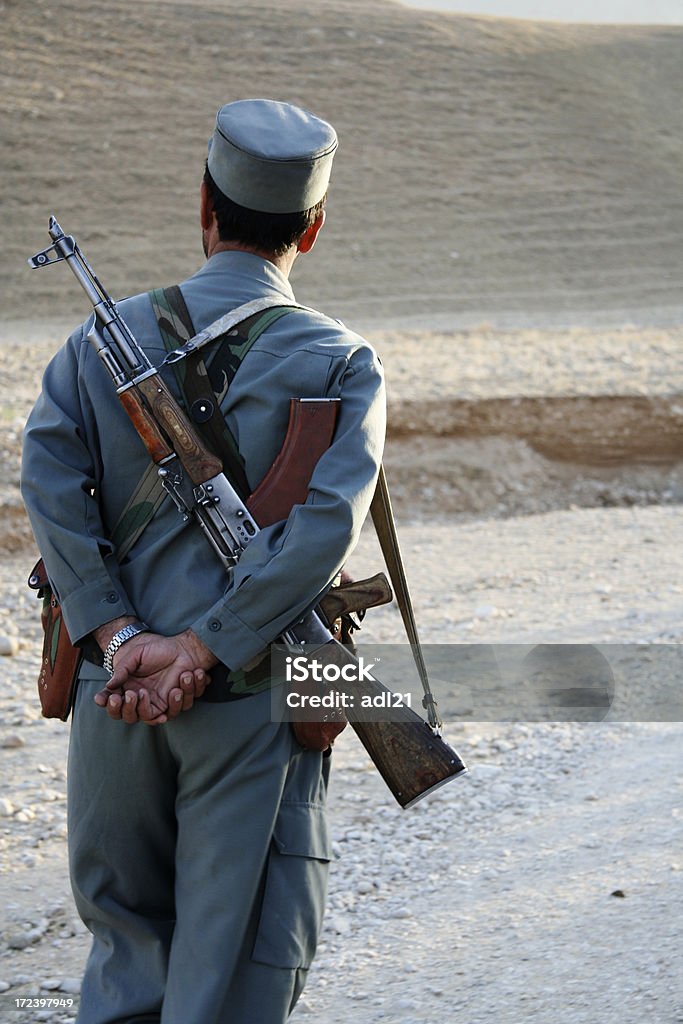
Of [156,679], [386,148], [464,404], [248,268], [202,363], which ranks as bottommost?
[386,148]

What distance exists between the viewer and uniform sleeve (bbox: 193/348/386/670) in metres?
1.97

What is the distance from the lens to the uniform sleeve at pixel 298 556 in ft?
6.45

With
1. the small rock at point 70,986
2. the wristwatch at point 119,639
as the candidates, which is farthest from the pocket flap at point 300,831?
the small rock at point 70,986

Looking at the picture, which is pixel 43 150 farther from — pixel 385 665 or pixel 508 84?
pixel 385 665

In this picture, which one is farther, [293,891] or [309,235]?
[309,235]

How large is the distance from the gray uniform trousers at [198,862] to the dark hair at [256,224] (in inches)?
31.6

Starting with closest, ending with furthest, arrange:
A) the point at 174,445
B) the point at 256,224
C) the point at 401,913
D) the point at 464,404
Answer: the point at 174,445 → the point at 256,224 → the point at 401,913 → the point at 464,404

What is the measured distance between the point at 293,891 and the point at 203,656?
0.44 meters

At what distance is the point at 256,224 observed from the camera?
2.17m

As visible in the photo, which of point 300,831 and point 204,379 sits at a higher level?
point 204,379

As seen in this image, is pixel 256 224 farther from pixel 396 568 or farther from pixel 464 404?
pixel 464 404

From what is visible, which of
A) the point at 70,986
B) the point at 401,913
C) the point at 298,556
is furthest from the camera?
the point at 401,913

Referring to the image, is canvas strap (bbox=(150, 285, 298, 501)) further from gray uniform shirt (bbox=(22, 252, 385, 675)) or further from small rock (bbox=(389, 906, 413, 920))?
small rock (bbox=(389, 906, 413, 920))

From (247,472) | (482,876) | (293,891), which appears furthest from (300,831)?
(482,876)
